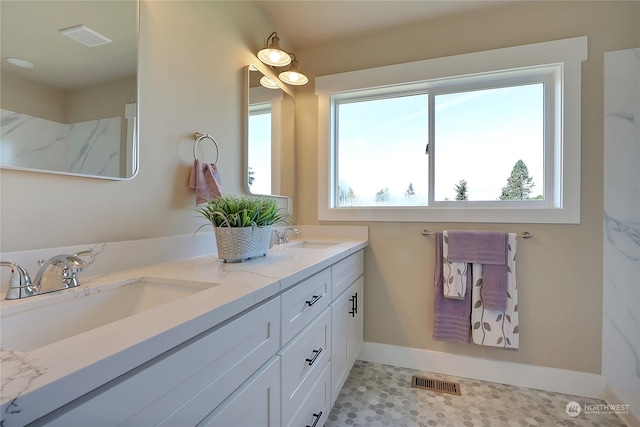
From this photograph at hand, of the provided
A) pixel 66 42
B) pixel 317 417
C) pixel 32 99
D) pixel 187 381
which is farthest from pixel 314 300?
pixel 66 42

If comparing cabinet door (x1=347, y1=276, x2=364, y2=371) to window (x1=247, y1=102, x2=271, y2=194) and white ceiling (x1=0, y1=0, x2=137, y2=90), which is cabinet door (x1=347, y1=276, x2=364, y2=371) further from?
white ceiling (x1=0, y1=0, x2=137, y2=90)

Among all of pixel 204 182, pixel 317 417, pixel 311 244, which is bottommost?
pixel 317 417

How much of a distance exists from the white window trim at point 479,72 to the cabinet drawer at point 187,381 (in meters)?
1.38

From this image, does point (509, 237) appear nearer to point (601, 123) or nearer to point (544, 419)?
point (601, 123)

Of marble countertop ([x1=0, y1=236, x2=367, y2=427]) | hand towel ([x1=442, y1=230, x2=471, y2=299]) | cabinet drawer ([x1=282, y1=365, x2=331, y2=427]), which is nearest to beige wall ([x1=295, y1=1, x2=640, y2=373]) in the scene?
hand towel ([x1=442, y1=230, x2=471, y2=299])

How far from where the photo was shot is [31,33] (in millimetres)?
776

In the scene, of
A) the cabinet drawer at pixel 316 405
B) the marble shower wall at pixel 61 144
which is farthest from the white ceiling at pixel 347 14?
the cabinet drawer at pixel 316 405

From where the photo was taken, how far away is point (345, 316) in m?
1.57

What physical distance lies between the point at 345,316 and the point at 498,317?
94cm

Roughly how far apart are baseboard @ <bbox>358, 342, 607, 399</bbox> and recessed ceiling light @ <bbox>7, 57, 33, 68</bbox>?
215 cm

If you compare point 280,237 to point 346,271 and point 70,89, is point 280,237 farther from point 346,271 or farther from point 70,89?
point 70,89

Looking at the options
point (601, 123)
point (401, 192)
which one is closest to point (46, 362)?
point (401, 192)

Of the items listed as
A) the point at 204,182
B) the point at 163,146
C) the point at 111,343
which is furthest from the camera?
the point at 204,182

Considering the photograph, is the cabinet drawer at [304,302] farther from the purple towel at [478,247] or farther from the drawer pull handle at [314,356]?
the purple towel at [478,247]
